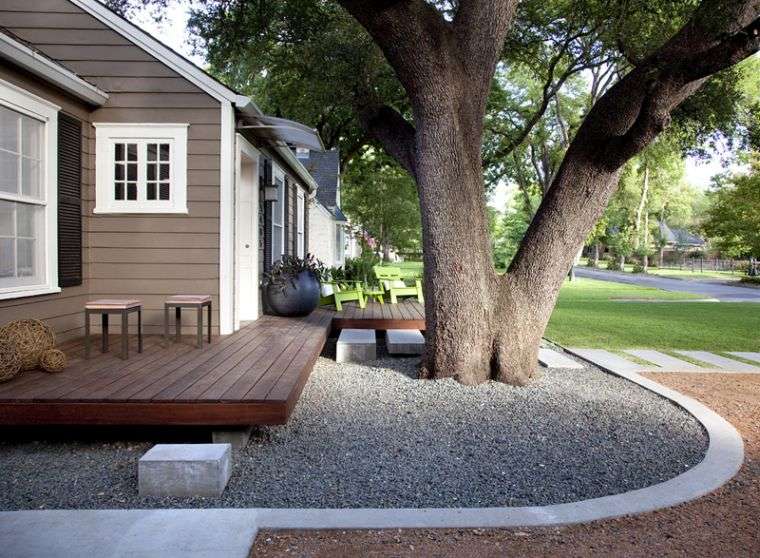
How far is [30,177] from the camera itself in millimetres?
5590

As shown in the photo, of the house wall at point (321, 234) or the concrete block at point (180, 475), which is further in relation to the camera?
the house wall at point (321, 234)

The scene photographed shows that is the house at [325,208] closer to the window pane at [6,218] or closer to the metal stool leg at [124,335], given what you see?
the window pane at [6,218]

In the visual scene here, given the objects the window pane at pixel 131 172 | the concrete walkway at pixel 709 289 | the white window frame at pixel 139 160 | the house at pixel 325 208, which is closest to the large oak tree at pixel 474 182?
the white window frame at pixel 139 160

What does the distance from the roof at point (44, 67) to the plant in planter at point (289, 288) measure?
3.11 metres

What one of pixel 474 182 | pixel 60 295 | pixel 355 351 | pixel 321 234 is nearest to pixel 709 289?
pixel 321 234

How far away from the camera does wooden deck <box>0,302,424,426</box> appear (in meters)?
3.89

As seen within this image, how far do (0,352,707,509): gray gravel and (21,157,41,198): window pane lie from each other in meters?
2.23

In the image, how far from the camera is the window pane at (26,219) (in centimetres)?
545

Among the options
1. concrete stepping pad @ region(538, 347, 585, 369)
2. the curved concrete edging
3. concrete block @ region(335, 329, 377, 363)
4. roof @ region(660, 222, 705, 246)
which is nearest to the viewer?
the curved concrete edging

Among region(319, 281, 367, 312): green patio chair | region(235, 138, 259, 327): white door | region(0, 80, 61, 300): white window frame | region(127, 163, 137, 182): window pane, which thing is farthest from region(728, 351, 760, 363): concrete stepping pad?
region(0, 80, 61, 300): white window frame

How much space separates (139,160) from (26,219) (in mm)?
1411

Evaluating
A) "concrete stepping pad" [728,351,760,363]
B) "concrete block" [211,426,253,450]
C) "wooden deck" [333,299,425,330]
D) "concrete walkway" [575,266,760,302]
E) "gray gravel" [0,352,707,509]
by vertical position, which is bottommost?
"concrete walkway" [575,266,760,302]

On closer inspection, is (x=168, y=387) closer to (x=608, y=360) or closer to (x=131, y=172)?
(x=131, y=172)

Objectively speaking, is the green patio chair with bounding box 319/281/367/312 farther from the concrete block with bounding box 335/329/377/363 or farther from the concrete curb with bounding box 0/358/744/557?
the concrete curb with bounding box 0/358/744/557
